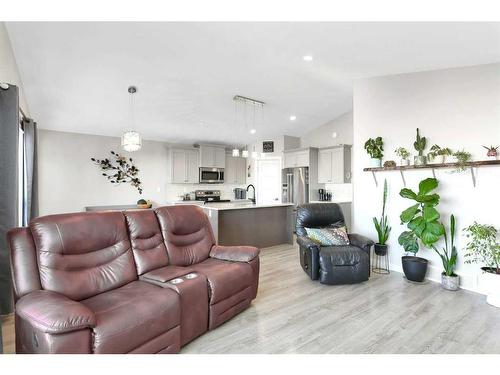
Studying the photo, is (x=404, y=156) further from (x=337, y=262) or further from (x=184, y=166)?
(x=184, y=166)

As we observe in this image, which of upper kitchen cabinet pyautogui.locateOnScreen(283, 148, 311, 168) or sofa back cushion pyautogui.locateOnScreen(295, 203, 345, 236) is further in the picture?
upper kitchen cabinet pyautogui.locateOnScreen(283, 148, 311, 168)

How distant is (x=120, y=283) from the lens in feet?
7.48

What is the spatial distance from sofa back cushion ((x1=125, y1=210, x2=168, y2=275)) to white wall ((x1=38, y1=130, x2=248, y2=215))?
A: 421 cm

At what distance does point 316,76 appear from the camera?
4.42 m

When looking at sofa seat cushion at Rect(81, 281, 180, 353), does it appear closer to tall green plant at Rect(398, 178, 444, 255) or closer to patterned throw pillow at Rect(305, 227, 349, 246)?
patterned throw pillow at Rect(305, 227, 349, 246)

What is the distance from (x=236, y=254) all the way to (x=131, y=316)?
1.32 meters

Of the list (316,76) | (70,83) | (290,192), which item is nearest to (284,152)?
(290,192)

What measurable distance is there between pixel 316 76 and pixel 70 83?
3.69 metres

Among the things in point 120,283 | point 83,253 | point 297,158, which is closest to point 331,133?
point 297,158

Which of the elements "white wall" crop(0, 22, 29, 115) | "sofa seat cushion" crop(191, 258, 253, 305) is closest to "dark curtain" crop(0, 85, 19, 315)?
"white wall" crop(0, 22, 29, 115)

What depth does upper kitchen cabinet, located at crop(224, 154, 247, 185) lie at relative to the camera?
26.8ft

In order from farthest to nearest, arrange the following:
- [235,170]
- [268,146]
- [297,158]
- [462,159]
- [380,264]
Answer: [235,170] < [268,146] < [297,158] < [380,264] < [462,159]
